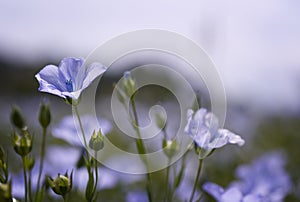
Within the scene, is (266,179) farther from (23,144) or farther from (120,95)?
(23,144)

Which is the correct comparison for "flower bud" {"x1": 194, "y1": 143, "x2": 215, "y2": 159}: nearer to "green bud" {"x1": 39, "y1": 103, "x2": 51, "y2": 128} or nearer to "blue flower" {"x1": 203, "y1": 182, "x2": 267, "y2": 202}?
"blue flower" {"x1": 203, "y1": 182, "x2": 267, "y2": 202}

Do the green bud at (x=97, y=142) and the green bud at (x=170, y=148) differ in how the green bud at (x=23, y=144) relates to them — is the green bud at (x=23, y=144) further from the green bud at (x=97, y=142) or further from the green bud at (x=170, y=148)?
the green bud at (x=170, y=148)

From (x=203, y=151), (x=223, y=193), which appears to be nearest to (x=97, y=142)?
(x=203, y=151)

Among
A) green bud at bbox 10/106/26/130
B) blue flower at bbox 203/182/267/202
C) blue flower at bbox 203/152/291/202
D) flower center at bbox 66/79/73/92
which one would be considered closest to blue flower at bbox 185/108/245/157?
blue flower at bbox 203/182/267/202

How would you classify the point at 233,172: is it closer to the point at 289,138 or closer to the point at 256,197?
the point at 289,138

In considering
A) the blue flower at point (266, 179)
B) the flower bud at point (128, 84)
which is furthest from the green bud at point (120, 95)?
the blue flower at point (266, 179)

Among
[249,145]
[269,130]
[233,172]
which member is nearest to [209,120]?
[233,172]
